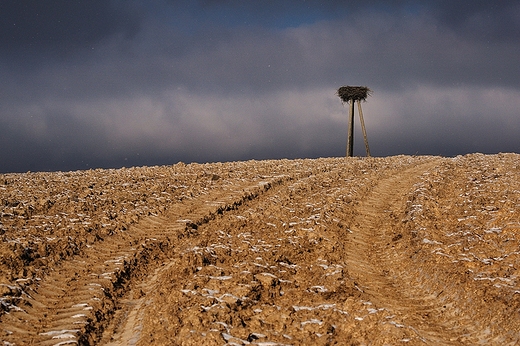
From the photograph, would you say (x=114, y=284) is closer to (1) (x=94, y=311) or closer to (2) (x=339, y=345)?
(1) (x=94, y=311)

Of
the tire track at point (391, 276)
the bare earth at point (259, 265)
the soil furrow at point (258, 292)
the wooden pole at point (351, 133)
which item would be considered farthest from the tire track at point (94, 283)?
the wooden pole at point (351, 133)

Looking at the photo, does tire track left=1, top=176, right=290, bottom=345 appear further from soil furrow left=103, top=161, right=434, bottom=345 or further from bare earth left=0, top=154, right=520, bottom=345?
soil furrow left=103, top=161, right=434, bottom=345

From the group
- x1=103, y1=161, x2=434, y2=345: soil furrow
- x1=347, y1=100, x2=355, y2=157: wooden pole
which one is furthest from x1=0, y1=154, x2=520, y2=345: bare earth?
x1=347, y1=100, x2=355, y2=157: wooden pole

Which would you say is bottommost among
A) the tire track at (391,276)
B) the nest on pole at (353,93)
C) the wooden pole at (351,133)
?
the tire track at (391,276)

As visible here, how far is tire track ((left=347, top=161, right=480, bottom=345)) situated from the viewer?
7477mm

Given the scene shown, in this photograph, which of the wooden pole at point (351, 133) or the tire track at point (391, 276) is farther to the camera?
the wooden pole at point (351, 133)

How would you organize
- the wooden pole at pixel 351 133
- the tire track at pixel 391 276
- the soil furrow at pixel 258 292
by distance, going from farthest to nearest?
the wooden pole at pixel 351 133 → the tire track at pixel 391 276 → the soil furrow at pixel 258 292

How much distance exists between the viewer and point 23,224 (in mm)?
12055

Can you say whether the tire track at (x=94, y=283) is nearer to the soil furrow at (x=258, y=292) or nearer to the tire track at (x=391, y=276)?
the soil furrow at (x=258, y=292)

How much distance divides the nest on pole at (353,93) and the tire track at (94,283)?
1491 inches

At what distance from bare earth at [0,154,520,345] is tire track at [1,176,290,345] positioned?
36 millimetres

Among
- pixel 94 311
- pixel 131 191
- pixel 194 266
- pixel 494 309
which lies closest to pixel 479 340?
pixel 494 309

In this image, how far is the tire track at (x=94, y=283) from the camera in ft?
23.9

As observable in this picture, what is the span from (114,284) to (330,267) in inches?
193
